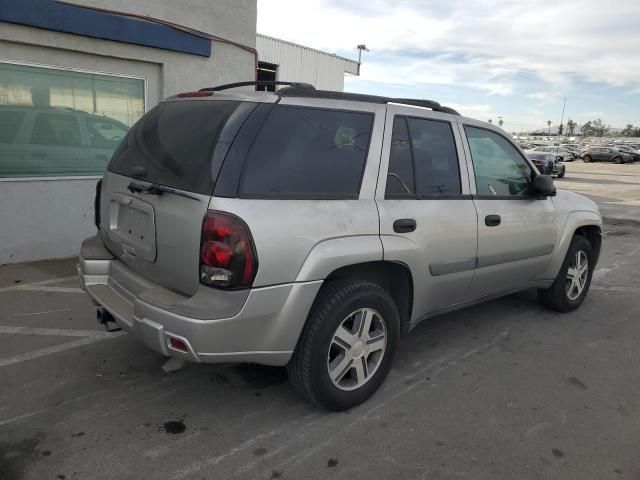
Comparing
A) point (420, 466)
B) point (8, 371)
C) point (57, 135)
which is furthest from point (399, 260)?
point (57, 135)

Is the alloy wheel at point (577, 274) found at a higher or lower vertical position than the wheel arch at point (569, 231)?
lower

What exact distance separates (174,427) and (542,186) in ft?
10.9

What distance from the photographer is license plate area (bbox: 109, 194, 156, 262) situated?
2855mm

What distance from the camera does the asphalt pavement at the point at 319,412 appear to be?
2.61m

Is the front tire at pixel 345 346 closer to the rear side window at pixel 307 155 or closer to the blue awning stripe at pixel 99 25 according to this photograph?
the rear side window at pixel 307 155

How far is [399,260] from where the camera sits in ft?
10.4

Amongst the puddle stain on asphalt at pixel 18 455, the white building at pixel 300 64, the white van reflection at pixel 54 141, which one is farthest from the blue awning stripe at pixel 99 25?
the white building at pixel 300 64

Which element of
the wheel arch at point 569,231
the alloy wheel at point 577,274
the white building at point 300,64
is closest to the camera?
the wheel arch at point 569,231

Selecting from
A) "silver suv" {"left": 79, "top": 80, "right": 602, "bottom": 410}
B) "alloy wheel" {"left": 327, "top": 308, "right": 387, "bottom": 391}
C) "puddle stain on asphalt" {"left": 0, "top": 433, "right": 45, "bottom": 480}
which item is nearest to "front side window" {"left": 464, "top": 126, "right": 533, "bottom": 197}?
"silver suv" {"left": 79, "top": 80, "right": 602, "bottom": 410}

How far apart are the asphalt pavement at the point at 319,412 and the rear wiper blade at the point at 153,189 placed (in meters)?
1.29

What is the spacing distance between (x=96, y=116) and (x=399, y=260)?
15.8 ft

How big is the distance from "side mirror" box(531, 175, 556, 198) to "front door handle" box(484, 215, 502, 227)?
58 centimetres

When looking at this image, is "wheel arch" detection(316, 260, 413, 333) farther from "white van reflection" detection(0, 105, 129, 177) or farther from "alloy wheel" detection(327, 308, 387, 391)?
"white van reflection" detection(0, 105, 129, 177)

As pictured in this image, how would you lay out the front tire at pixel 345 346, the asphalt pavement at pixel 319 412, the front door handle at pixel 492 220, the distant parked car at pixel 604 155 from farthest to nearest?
the distant parked car at pixel 604 155 < the front door handle at pixel 492 220 < the front tire at pixel 345 346 < the asphalt pavement at pixel 319 412
